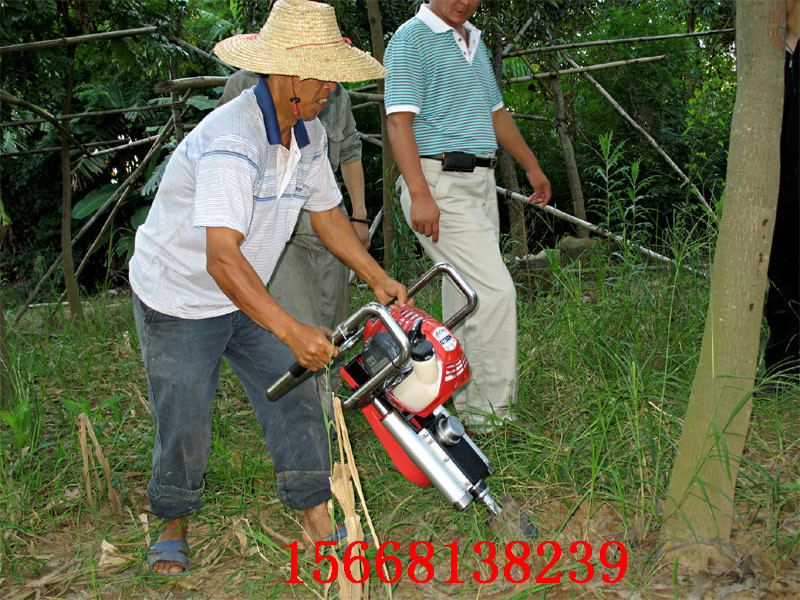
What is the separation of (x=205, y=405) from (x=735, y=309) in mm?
1689

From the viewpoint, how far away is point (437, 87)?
3207mm

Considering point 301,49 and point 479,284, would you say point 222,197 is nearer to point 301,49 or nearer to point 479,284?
point 301,49

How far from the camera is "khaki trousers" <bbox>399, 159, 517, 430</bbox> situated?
312 cm

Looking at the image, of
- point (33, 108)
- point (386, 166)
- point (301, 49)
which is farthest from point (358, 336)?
point (33, 108)

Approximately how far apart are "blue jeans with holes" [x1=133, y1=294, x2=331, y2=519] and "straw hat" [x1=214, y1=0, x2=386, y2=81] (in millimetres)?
853

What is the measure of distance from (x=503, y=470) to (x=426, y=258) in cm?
215

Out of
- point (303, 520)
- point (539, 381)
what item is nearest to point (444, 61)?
point (539, 381)

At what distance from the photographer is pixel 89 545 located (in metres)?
2.85

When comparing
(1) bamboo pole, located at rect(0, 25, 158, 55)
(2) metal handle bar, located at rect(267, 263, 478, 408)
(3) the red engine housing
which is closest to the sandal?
(2) metal handle bar, located at rect(267, 263, 478, 408)

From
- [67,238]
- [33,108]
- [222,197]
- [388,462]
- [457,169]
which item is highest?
[33,108]

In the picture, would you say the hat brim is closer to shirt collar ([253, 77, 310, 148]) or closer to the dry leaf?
shirt collar ([253, 77, 310, 148])

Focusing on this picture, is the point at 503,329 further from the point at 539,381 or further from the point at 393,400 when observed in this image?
the point at 393,400

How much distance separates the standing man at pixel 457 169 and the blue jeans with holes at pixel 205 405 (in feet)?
2.62

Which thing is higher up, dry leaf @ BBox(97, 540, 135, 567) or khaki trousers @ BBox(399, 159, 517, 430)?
khaki trousers @ BBox(399, 159, 517, 430)
